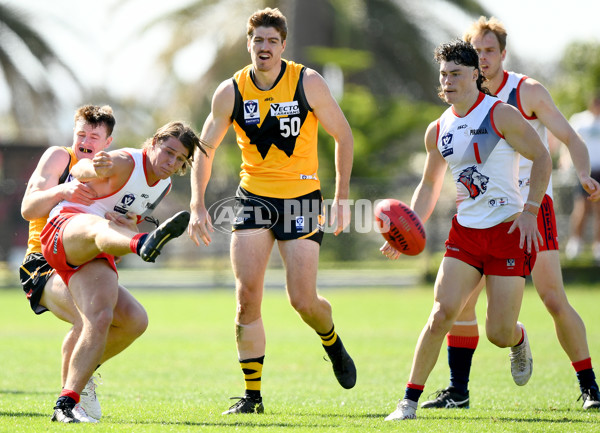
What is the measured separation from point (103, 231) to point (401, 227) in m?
1.93

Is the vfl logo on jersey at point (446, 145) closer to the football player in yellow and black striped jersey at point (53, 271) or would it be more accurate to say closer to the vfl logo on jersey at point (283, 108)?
the vfl logo on jersey at point (283, 108)

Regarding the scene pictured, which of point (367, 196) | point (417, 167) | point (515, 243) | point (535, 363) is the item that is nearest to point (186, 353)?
point (535, 363)

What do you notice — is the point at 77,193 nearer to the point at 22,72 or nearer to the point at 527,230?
the point at 527,230

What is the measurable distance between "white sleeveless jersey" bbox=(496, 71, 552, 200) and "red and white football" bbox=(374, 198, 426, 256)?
117cm

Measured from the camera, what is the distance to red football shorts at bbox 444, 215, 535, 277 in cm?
596

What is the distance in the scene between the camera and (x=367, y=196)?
20.5 meters

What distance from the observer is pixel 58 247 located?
5.69 meters

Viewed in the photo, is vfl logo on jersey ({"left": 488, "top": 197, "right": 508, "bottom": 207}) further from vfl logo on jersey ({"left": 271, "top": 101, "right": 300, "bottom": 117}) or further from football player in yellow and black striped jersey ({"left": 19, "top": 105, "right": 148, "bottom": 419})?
football player in yellow and black striped jersey ({"left": 19, "top": 105, "right": 148, "bottom": 419})

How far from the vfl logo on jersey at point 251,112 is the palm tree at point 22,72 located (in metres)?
23.2

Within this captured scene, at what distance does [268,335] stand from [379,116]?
14.2 m

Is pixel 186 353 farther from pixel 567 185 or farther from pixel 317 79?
pixel 567 185

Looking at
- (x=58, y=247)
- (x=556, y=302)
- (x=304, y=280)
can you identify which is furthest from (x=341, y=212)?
(x=58, y=247)

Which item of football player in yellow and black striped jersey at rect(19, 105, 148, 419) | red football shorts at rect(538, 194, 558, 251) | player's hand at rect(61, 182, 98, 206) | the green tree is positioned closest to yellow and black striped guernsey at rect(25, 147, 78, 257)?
football player in yellow and black striped jersey at rect(19, 105, 148, 419)

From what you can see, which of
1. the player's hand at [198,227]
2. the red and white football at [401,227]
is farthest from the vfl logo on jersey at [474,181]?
the player's hand at [198,227]
